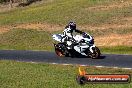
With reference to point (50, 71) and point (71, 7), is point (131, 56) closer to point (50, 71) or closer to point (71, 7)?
point (50, 71)

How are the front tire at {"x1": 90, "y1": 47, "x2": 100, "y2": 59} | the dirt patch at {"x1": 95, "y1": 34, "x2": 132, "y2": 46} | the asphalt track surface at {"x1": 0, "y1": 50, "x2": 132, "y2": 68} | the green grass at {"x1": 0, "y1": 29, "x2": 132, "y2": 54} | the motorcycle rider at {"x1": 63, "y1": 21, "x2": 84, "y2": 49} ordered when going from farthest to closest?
the green grass at {"x1": 0, "y1": 29, "x2": 132, "y2": 54} → the dirt patch at {"x1": 95, "y1": 34, "x2": 132, "y2": 46} → the motorcycle rider at {"x1": 63, "y1": 21, "x2": 84, "y2": 49} → the front tire at {"x1": 90, "y1": 47, "x2": 100, "y2": 59} → the asphalt track surface at {"x1": 0, "y1": 50, "x2": 132, "y2": 68}

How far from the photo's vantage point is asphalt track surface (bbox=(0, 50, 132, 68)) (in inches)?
932

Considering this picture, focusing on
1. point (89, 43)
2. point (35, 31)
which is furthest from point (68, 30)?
point (35, 31)

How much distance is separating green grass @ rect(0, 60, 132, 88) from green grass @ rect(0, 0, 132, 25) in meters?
24.0

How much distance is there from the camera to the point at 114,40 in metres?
36.9

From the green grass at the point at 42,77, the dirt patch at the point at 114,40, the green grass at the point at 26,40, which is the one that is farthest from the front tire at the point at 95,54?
the dirt patch at the point at 114,40

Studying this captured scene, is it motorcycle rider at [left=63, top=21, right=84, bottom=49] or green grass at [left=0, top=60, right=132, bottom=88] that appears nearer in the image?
green grass at [left=0, top=60, right=132, bottom=88]

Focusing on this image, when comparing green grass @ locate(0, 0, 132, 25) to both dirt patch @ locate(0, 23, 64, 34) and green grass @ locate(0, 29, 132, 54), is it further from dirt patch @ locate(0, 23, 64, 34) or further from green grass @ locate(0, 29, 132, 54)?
green grass @ locate(0, 29, 132, 54)

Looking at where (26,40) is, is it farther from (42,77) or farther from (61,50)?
(42,77)

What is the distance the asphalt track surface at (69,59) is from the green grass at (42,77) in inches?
71.0

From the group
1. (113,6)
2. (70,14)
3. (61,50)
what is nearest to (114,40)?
(61,50)

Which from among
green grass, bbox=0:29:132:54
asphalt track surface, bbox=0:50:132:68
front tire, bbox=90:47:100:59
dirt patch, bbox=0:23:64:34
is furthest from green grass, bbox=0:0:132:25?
front tire, bbox=90:47:100:59

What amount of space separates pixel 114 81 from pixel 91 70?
27.5 feet

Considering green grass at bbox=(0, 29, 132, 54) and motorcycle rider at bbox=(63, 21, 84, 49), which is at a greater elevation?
motorcycle rider at bbox=(63, 21, 84, 49)
